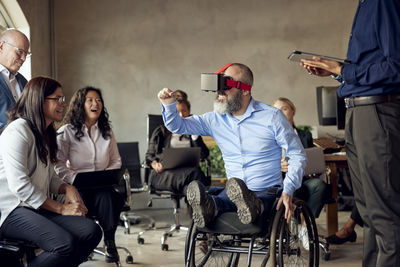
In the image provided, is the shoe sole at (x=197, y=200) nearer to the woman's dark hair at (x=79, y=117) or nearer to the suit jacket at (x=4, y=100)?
the suit jacket at (x=4, y=100)

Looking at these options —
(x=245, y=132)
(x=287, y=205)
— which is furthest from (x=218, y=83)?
(x=287, y=205)

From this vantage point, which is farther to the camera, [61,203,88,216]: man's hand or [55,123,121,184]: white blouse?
[55,123,121,184]: white blouse

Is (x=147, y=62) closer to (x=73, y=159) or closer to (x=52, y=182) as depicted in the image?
(x=73, y=159)

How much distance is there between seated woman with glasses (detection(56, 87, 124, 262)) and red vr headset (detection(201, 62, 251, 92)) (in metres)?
1.42

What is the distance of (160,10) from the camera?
7426 millimetres

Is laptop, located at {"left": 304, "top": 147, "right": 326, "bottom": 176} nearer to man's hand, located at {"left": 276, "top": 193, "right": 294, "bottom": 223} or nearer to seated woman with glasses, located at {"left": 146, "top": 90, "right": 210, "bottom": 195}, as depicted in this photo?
seated woman with glasses, located at {"left": 146, "top": 90, "right": 210, "bottom": 195}

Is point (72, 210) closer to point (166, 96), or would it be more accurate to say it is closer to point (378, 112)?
point (166, 96)

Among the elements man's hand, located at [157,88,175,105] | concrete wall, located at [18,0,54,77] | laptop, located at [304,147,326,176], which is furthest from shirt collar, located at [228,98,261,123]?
concrete wall, located at [18,0,54,77]

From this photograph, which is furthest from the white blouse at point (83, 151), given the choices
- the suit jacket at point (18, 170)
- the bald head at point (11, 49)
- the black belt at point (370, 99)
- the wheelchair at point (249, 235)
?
the black belt at point (370, 99)

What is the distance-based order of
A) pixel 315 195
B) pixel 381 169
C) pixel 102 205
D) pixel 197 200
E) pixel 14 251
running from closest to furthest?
1. pixel 381 169
2. pixel 197 200
3. pixel 14 251
4. pixel 102 205
5. pixel 315 195

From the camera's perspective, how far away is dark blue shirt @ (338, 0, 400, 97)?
220 cm

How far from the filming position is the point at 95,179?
12.4 ft

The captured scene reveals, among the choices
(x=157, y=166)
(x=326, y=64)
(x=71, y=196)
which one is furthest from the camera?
(x=157, y=166)

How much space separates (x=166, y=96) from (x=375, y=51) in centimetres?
109
